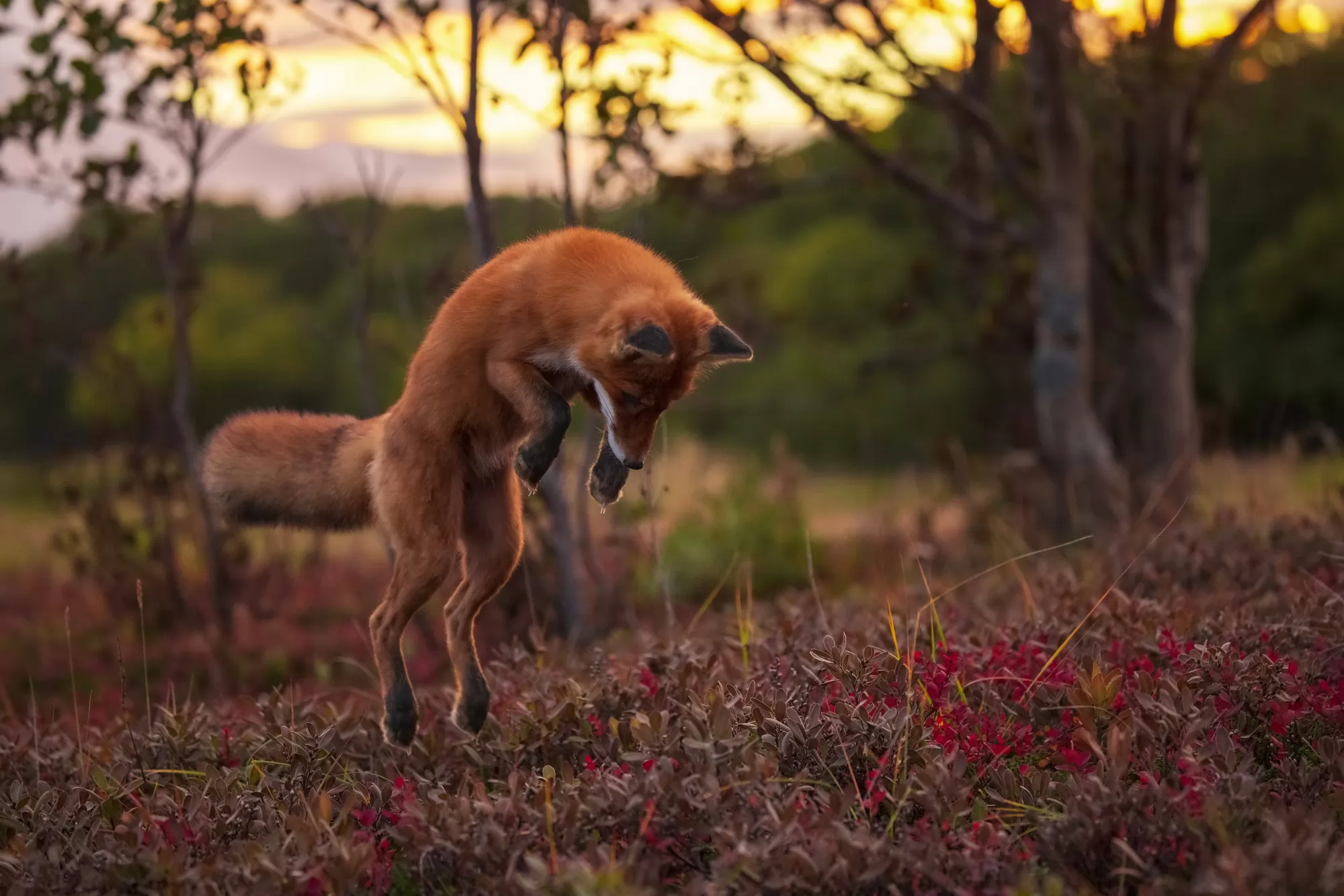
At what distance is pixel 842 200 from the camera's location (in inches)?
1118

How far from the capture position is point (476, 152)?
6.41 metres

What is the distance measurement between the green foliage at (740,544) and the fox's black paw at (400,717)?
6.74 m

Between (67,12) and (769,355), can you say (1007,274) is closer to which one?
(67,12)

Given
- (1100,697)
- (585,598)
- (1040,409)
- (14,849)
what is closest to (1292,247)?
(1040,409)

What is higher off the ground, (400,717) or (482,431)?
(482,431)

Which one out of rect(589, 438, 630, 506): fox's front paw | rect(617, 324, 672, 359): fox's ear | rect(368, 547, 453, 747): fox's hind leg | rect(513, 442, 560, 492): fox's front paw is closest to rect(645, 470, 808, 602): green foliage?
rect(368, 547, 453, 747): fox's hind leg

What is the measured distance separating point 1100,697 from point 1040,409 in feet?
19.6

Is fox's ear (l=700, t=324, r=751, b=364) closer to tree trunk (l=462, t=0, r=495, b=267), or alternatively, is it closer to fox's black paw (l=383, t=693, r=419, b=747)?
fox's black paw (l=383, t=693, r=419, b=747)

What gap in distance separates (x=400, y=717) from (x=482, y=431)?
2.99 feet

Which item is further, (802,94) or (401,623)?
(802,94)

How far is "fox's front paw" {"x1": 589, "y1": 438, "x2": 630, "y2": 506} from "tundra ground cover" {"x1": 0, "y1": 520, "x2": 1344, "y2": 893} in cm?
78

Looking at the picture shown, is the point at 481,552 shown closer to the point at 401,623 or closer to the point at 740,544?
the point at 401,623

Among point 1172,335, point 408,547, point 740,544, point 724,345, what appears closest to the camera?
point 724,345

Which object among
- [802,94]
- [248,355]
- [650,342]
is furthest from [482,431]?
[248,355]
